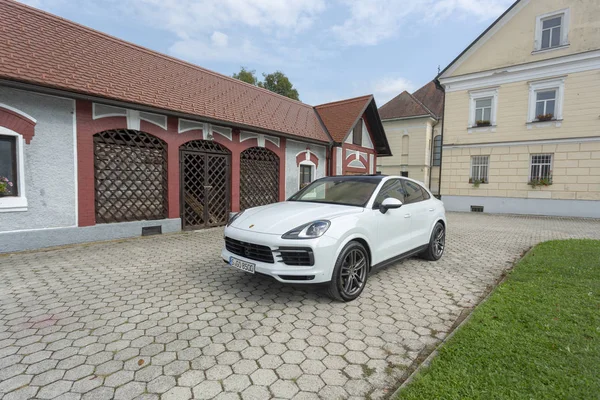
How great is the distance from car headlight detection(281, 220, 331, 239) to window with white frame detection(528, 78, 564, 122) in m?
16.2

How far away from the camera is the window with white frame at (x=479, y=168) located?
16.0 metres

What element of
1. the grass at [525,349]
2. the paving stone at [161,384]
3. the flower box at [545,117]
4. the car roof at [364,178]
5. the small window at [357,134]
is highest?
the flower box at [545,117]

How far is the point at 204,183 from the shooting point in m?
8.80

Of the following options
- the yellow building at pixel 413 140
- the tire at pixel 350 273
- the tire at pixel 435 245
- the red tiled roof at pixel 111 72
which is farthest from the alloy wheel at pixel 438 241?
the yellow building at pixel 413 140

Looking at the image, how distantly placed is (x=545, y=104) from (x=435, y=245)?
45.8 feet

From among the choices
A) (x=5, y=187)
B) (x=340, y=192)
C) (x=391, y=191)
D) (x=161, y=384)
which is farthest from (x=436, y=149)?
(x=161, y=384)

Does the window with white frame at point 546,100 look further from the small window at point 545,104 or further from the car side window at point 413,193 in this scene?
the car side window at point 413,193

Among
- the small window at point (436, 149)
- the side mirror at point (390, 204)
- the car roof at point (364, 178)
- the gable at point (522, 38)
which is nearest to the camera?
the side mirror at point (390, 204)

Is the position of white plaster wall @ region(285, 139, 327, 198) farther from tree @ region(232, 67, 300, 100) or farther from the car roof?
tree @ region(232, 67, 300, 100)

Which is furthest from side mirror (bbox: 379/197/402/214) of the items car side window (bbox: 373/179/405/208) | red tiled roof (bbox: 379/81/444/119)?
red tiled roof (bbox: 379/81/444/119)

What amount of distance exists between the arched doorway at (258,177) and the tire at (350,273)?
6.77m

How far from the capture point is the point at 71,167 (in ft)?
20.8

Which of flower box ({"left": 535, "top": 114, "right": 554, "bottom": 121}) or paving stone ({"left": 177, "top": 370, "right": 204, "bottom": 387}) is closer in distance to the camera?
paving stone ({"left": 177, "top": 370, "right": 204, "bottom": 387})

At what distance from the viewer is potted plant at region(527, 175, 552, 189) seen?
46.9 ft
